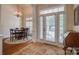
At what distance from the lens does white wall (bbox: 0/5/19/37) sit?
2871 millimetres

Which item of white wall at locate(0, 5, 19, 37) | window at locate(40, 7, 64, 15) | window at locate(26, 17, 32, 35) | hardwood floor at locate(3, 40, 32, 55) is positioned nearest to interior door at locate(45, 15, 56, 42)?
window at locate(40, 7, 64, 15)

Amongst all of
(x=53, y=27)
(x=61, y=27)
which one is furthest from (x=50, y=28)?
(x=61, y=27)

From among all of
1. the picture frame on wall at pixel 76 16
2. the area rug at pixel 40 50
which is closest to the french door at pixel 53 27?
the area rug at pixel 40 50

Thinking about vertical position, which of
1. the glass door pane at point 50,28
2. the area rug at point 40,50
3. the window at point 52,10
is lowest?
the area rug at point 40,50

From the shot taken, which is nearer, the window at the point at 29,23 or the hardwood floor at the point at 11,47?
the hardwood floor at the point at 11,47

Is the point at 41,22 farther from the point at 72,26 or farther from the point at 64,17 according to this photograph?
the point at 72,26

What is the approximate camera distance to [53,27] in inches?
120

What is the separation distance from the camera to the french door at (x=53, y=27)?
3.04m

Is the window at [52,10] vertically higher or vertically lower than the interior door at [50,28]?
higher

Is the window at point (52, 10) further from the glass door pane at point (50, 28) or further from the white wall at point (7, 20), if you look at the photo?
the white wall at point (7, 20)

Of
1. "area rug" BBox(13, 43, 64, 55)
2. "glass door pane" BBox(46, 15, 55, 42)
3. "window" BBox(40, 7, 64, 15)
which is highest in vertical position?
"window" BBox(40, 7, 64, 15)

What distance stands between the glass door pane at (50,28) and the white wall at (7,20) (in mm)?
835

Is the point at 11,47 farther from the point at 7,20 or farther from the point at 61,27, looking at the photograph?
the point at 61,27

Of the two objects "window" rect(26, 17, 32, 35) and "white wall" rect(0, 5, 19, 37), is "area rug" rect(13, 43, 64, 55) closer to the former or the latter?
"window" rect(26, 17, 32, 35)
